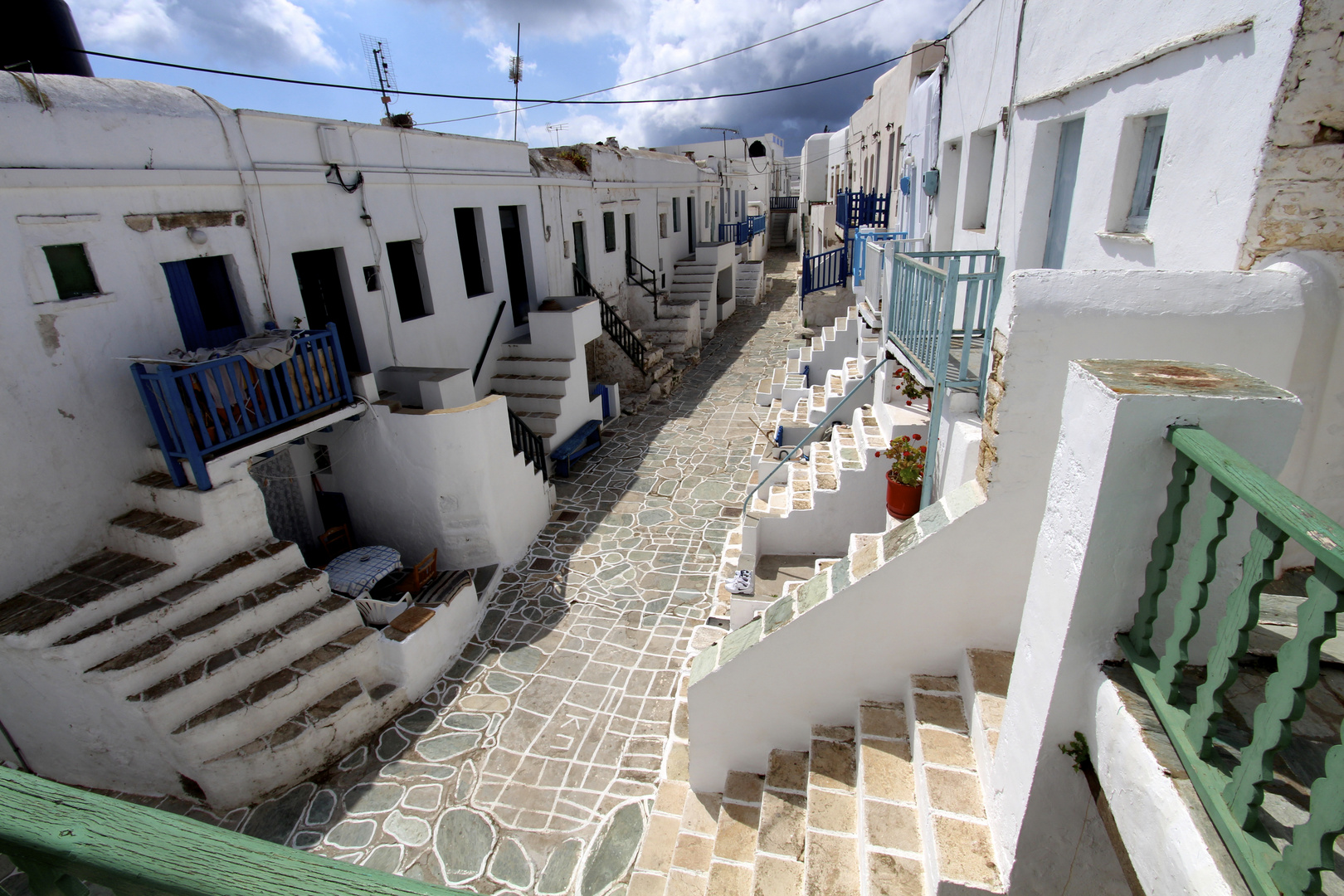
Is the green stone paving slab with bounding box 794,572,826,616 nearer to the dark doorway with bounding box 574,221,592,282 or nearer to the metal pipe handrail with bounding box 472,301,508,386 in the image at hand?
the metal pipe handrail with bounding box 472,301,508,386

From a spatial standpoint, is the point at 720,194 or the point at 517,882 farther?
the point at 720,194

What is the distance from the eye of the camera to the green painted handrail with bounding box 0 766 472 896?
99cm

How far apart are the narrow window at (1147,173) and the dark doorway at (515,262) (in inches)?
409

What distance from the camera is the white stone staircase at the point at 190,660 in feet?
17.8

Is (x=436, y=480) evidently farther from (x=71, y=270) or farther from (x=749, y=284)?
(x=749, y=284)

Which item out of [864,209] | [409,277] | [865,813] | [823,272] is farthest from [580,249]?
[865,813]

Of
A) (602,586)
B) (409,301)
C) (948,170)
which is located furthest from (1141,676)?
(409,301)

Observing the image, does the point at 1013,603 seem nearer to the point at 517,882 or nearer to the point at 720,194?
the point at 517,882

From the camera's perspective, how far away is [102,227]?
600 cm

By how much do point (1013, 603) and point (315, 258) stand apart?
8.85 m

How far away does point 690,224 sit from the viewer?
23.9 meters

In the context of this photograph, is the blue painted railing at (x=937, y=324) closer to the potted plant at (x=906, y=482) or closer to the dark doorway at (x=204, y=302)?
the potted plant at (x=906, y=482)

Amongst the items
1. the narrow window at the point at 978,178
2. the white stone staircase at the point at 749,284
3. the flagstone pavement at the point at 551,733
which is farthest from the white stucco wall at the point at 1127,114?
the white stone staircase at the point at 749,284

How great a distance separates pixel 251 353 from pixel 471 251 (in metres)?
6.01
